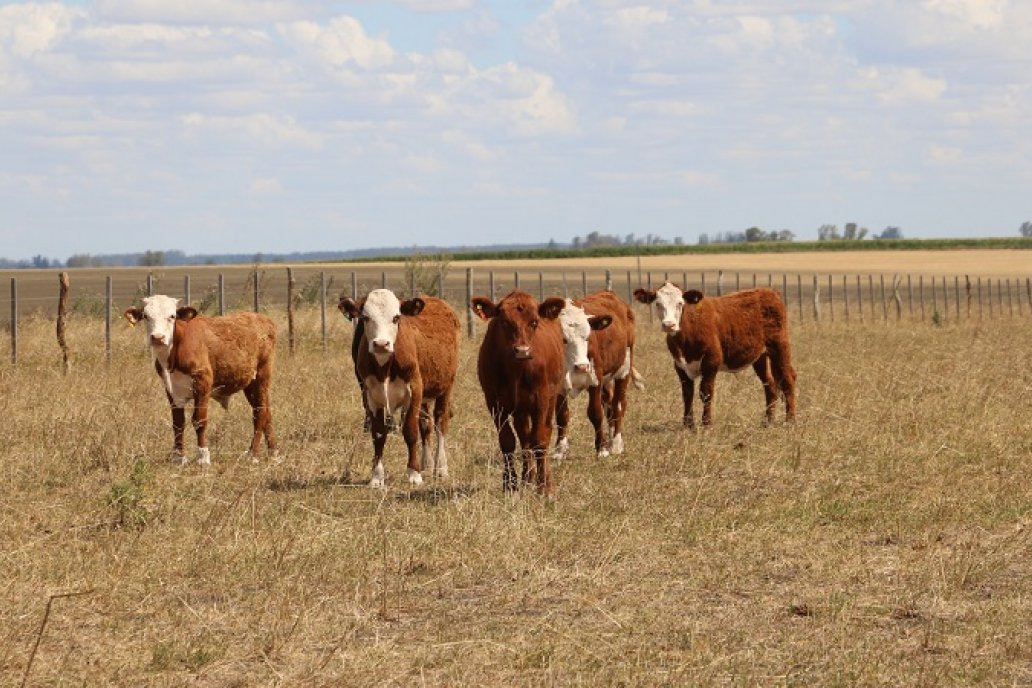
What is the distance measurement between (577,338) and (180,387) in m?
3.57

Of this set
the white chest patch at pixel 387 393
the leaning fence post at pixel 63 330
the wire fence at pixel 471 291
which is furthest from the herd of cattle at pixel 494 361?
the wire fence at pixel 471 291

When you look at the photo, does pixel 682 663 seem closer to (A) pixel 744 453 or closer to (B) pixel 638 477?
(B) pixel 638 477

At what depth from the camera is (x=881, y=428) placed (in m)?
13.5

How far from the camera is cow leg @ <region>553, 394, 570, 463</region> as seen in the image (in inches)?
479

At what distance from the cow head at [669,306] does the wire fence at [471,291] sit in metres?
8.22

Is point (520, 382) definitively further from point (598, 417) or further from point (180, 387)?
point (180, 387)

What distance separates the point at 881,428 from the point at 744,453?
1.59 m

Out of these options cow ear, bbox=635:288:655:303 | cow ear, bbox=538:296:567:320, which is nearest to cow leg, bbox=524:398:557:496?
cow ear, bbox=538:296:567:320

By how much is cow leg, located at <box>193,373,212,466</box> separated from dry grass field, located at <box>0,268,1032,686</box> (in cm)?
30

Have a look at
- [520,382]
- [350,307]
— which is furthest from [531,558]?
[350,307]

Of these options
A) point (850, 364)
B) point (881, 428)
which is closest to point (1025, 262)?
point (850, 364)

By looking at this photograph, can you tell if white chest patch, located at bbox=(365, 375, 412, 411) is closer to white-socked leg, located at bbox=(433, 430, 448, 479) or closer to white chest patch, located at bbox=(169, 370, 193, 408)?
white-socked leg, located at bbox=(433, 430, 448, 479)

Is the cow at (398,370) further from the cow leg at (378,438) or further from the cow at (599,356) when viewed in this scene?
the cow at (599,356)

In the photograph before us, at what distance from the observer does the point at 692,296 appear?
15.0 meters
